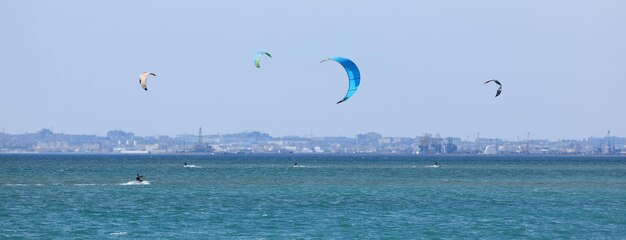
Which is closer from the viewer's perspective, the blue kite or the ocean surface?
the ocean surface

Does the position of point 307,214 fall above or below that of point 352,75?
below

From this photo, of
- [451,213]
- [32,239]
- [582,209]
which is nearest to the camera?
[32,239]

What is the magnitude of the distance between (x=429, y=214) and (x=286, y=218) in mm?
8057

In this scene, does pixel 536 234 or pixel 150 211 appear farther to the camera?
pixel 150 211

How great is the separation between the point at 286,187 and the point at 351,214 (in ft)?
114

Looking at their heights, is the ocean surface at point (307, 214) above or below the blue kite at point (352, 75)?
below

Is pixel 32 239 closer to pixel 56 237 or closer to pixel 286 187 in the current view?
pixel 56 237

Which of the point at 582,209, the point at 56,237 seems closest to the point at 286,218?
the point at 56,237

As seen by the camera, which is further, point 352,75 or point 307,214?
point 352,75

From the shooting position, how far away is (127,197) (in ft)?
242

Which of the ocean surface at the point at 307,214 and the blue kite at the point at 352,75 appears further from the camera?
the blue kite at the point at 352,75

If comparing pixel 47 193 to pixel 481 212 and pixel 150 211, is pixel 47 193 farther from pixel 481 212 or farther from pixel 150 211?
pixel 481 212

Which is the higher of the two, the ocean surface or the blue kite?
the blue kite

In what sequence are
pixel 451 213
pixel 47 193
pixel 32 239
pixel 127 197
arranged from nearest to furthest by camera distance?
pixel 32 239 < pixel 451 213 < pixel 127 197 < pixel 47 193
